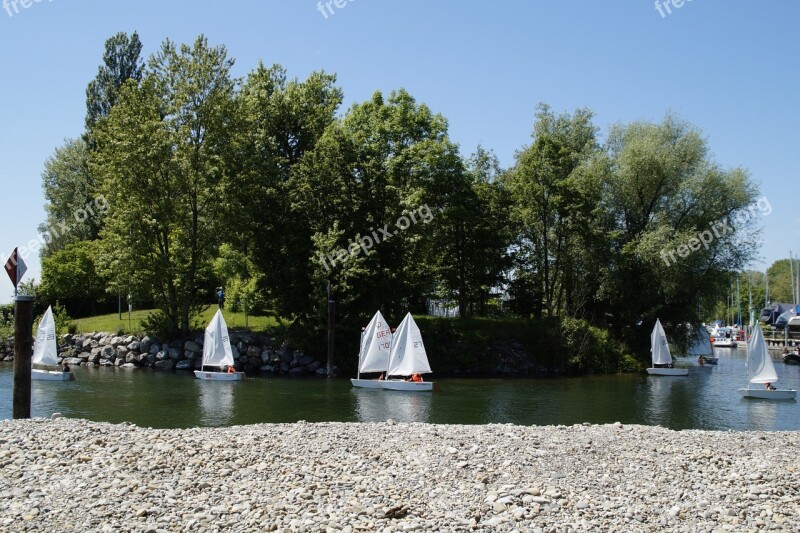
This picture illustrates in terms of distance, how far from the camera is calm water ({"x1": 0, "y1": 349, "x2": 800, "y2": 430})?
25250 millimetres

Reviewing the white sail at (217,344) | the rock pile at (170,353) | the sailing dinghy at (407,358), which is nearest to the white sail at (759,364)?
the sailing dinghy at (407,358)

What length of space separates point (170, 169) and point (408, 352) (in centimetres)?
1989

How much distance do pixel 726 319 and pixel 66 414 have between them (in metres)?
122

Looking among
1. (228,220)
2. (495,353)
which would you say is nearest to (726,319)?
(495,353)

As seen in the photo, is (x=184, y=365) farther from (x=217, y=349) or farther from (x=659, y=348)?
(x=659, y=348)

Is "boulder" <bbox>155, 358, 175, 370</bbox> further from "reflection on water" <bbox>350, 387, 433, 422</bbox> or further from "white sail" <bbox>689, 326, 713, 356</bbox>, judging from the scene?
"white sail" <bbox>689, 326, 713, 356</bbox>

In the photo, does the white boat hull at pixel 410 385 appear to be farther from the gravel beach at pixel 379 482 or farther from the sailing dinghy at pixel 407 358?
the gravel beach at pixel 379 482

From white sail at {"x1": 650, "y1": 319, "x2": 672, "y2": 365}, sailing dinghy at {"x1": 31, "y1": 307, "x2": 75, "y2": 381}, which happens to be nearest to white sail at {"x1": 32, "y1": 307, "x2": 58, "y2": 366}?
sailing dinghy at {"x1": 31, "y1": 307, "x2": 75, "y2": 381}

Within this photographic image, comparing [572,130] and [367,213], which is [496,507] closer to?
[367,213]

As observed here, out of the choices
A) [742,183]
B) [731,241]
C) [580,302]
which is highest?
[742,183]

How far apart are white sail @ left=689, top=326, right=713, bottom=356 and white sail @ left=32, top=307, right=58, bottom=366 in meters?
41.1

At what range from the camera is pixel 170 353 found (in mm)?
42375

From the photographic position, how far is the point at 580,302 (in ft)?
161

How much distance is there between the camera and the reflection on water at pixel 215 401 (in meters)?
24.2
